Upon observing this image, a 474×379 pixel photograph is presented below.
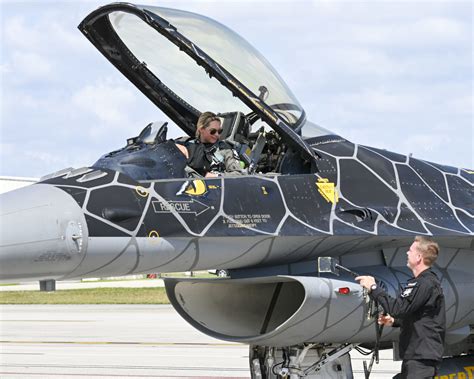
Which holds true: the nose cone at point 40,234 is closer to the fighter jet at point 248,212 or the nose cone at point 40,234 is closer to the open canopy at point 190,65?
the fighter jet at point 248,212

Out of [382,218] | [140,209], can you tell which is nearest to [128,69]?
[140,209]

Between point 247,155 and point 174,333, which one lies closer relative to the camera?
point 247,155

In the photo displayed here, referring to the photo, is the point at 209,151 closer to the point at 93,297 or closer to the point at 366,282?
the point at 366,282

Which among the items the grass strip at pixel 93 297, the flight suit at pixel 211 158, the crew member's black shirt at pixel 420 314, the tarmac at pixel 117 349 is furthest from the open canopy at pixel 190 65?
the grass strip at pixel 93 297

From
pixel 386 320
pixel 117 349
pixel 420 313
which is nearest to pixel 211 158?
pixel 386 320

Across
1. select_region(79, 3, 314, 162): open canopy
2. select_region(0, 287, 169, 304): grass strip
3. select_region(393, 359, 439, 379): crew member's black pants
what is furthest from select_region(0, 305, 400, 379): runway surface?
select_region(393, 359, 439, 379): crew member's black pants

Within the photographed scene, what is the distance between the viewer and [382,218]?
28.0ft

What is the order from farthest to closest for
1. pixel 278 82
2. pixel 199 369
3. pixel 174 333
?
1. pixel 174 333
2. pixel 199 369
3. pixel 278 82

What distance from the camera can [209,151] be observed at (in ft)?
27.8

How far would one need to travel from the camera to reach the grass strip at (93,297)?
32250mm

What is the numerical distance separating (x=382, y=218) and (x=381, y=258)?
47cm

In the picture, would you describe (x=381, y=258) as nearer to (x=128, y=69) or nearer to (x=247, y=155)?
(x=247, y=155)

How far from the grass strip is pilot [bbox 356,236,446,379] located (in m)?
23.9

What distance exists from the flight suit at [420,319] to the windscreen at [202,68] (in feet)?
6.68
